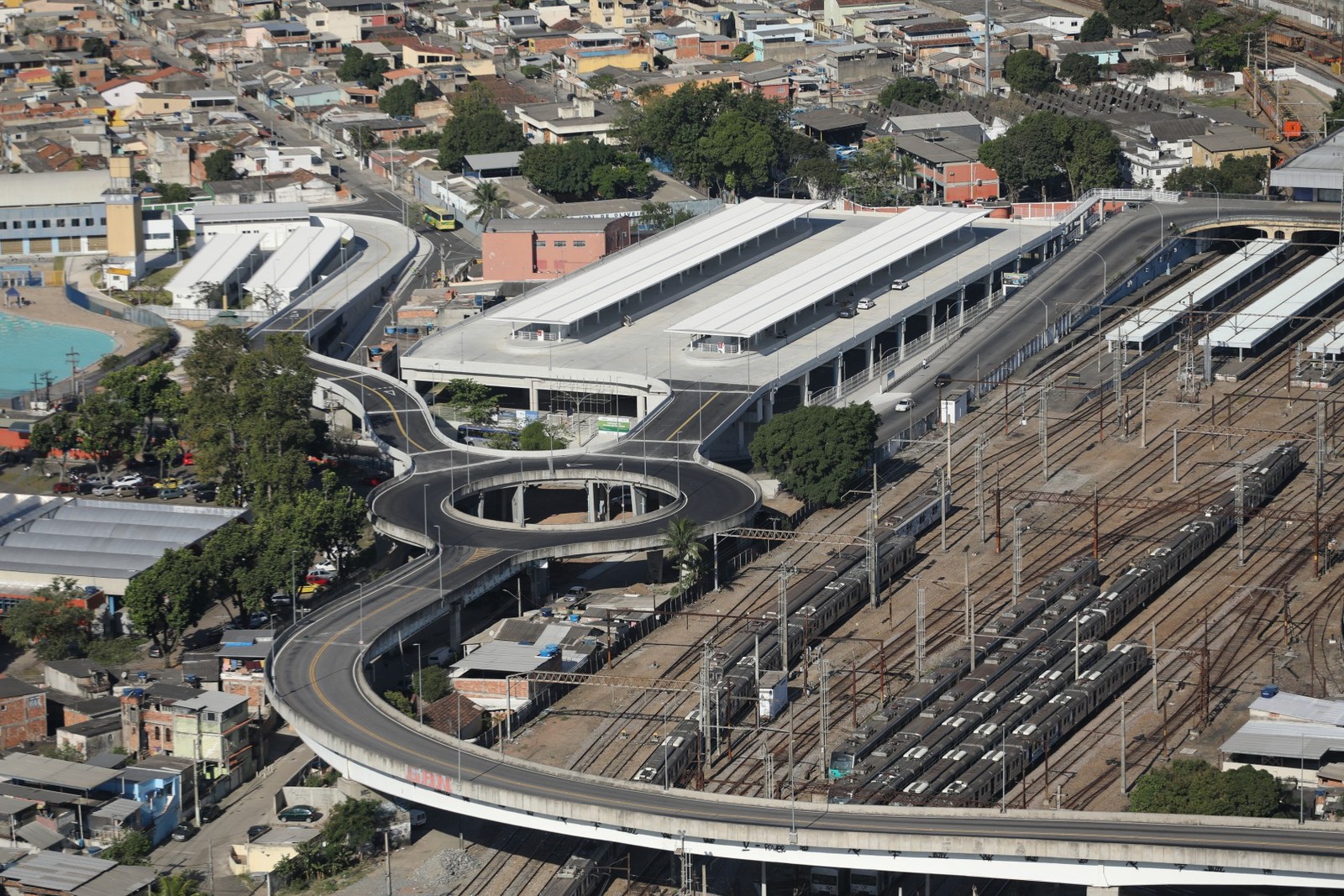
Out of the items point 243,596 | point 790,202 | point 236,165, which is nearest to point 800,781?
point 243,596

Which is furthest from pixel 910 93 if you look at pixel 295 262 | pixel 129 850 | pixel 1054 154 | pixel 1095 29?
pixel 129 850

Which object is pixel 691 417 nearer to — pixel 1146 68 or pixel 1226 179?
pixel 1226 179

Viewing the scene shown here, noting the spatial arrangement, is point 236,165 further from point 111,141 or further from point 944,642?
point 944,642

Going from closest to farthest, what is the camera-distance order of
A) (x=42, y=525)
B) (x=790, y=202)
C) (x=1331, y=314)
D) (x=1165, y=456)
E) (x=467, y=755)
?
(x=467, y=755)
(x=42, y=525)
(x=1165, y=456)
(x=1331, y=314)
(x=790, y=202)

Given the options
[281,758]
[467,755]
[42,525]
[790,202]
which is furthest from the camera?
[790,202]

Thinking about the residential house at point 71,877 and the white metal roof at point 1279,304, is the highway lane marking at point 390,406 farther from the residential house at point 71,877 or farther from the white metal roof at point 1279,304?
the white metal roof at point 1279,304

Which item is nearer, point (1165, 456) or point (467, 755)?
point (467, 755)

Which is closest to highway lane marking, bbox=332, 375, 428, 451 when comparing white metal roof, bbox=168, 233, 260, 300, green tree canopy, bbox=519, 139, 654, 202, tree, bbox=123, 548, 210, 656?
tree, bbox=123, 548, 210, 656
